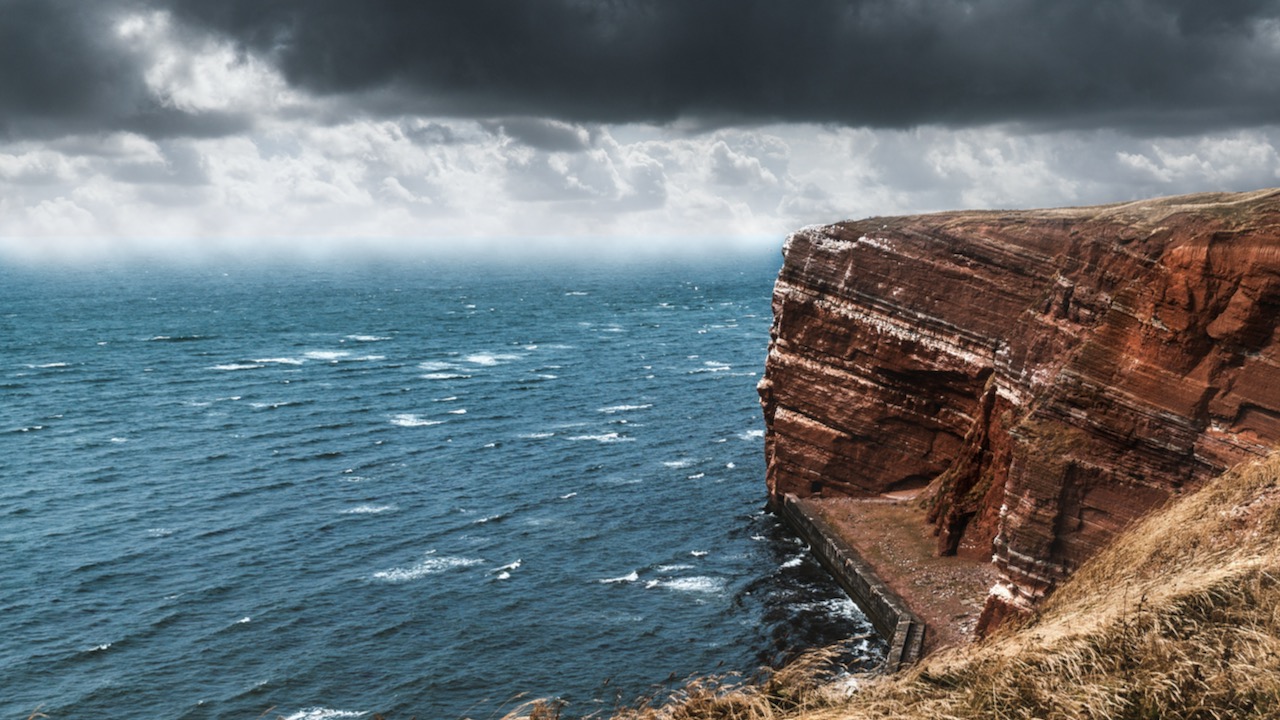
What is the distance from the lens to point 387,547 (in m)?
64.9

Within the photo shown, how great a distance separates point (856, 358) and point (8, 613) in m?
47.6

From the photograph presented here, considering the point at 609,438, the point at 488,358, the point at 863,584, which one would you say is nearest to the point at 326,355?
the point at 488,358

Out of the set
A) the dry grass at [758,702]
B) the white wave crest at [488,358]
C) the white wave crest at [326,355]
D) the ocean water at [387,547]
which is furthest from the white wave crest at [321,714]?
the white wave crest at [326,355]

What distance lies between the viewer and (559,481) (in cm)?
7731

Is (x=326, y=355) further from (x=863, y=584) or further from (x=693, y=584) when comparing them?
(x=863, y=584)

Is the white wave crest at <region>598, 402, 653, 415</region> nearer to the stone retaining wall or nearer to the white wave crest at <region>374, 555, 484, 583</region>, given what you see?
the stone retaining wall

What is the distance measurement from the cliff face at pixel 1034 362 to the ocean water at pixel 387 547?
961 cm

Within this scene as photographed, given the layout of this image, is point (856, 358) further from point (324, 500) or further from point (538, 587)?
point (324, 500)

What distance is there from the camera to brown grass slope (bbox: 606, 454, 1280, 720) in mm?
16875

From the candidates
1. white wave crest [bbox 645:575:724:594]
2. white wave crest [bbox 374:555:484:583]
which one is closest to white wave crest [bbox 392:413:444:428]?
white wave crest [bbox 374:555:484:583]

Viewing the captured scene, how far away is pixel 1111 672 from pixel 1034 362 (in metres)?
27.9

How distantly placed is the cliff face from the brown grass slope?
50.7 ft

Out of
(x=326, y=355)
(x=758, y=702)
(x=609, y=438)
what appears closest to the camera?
(x=758, y=702)

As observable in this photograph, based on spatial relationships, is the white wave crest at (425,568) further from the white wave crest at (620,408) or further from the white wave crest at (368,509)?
the white wave crest at (620,408)
